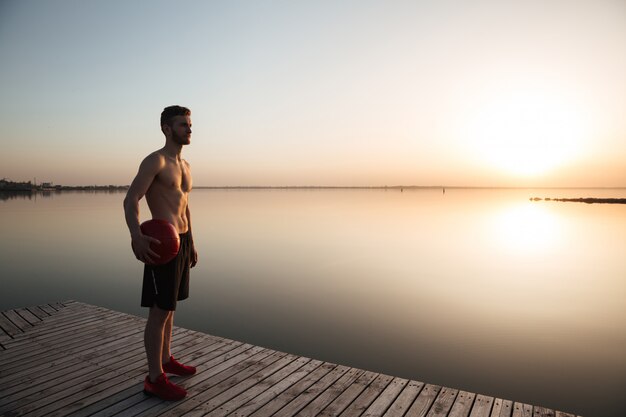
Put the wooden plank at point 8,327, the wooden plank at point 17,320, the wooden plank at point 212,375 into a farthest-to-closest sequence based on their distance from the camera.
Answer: the wooden plank at point 17,320 → the wooden plank at point 8,327 → the wooden plank at point 212,375

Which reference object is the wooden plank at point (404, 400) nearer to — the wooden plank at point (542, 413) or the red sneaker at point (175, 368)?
the wooden plank at point (542, 413)

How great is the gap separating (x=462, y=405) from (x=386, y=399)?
2.56ft

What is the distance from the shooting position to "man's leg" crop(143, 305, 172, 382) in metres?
3.89

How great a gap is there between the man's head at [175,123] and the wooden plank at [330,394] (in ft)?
10.1

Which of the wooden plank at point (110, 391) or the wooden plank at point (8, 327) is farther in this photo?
the wooden plank at point (8, 327)

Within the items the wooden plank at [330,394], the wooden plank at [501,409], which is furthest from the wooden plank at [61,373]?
the wooden plank at [501,409]

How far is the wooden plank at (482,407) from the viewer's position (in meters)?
3.79

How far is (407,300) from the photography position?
39.2 feet

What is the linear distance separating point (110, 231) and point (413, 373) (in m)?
26.7

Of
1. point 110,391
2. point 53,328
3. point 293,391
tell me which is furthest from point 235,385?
point 53,328

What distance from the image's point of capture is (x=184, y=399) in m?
3.99

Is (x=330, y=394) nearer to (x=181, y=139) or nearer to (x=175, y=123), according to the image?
(x=181, y=139)

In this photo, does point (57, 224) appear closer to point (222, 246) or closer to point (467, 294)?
point (222, 246)

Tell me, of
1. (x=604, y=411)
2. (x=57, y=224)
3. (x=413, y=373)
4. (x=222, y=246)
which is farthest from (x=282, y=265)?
(x=57, y=224)
